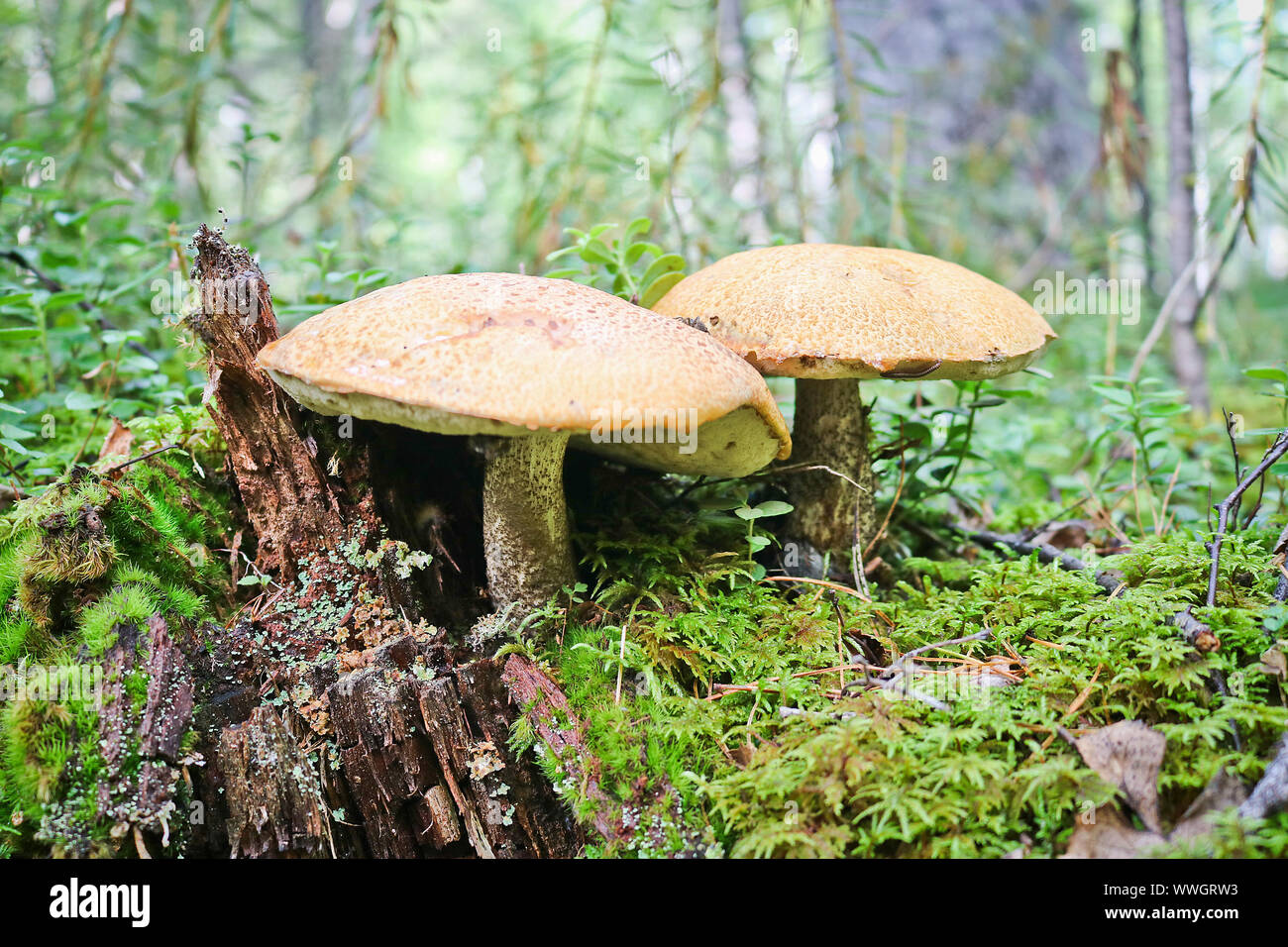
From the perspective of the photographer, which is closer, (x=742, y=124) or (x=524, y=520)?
(x=524, y=520)

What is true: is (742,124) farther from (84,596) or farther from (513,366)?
(84,596)

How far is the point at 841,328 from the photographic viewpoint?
6.93 ft

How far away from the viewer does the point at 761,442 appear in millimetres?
2295

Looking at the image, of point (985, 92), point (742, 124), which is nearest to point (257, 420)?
point (742, 124)

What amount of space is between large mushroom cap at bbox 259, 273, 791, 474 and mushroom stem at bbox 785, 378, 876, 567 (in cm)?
75

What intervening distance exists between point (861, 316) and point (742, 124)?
4892mm

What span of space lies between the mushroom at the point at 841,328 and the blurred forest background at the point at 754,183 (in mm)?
522

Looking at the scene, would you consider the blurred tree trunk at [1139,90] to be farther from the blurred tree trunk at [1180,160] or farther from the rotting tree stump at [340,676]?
the rotting tree stump at [340,676]

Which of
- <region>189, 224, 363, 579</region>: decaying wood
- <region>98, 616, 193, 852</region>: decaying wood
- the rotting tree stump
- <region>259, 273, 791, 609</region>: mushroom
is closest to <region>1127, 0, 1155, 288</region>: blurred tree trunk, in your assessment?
<region>259, 273, 791, 609</region>: mushroom

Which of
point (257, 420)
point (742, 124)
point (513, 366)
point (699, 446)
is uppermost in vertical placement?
point (742, 124)

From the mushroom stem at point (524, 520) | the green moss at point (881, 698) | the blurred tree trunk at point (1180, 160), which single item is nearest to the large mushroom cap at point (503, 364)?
the mushroom stem at point (524, 520)
